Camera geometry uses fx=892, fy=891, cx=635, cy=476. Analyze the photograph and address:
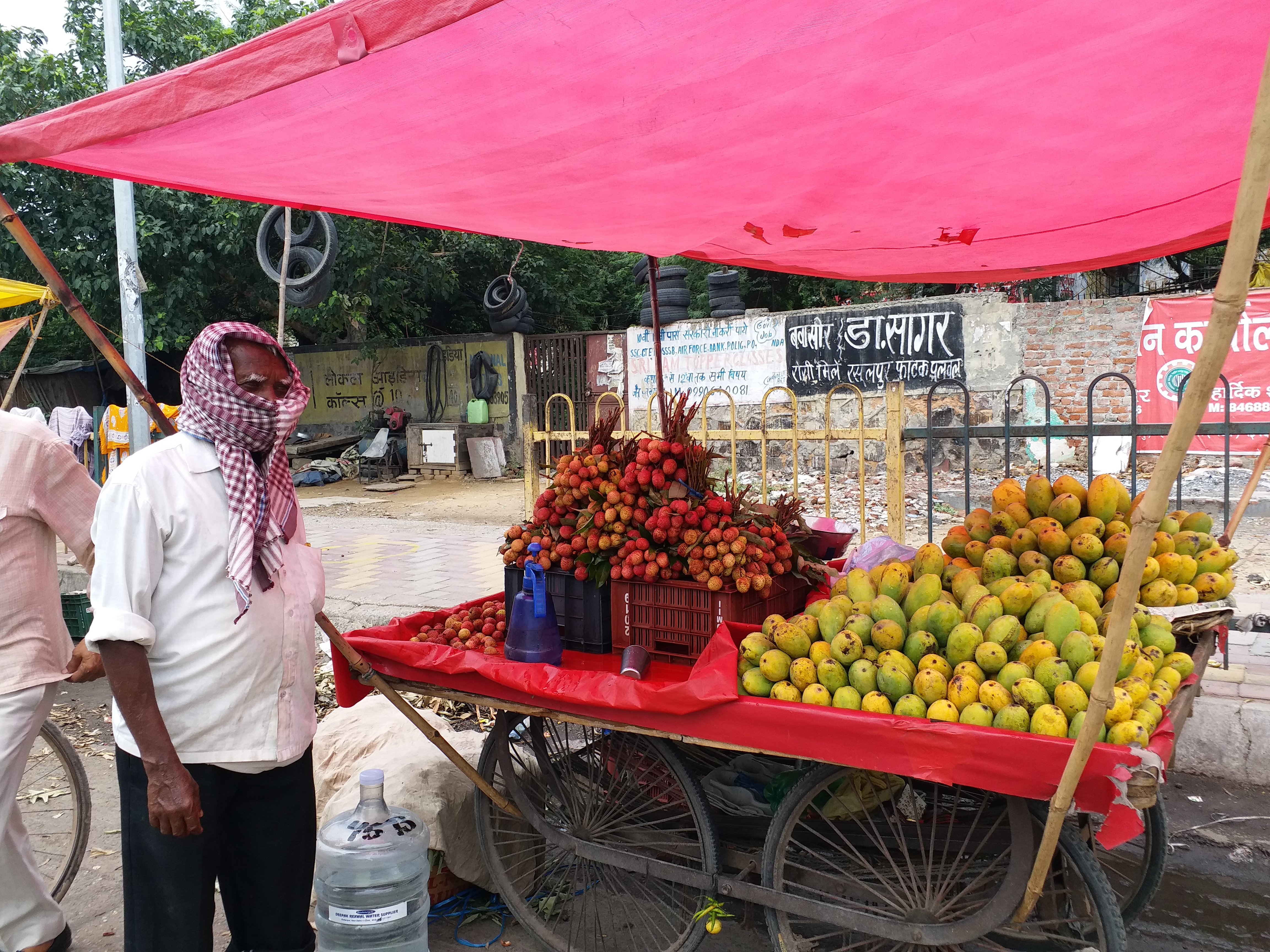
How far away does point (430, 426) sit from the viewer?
16578 millimetres

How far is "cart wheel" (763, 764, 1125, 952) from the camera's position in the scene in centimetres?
229

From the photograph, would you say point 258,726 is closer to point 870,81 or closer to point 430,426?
point 870,81

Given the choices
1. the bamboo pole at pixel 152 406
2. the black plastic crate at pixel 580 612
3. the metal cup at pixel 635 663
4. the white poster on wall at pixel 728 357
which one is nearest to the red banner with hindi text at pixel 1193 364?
the white poster on wall at pixel 728 357

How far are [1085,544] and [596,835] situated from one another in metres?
1.88

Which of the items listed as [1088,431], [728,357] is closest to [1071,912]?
[1088,431]

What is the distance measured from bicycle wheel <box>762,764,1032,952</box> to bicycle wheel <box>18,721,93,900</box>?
2244 mm

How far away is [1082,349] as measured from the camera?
436 inches

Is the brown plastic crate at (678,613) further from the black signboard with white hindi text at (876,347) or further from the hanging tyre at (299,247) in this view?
the black signboard with white hindi text at (876,347)

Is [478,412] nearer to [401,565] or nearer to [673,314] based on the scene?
[673,314]

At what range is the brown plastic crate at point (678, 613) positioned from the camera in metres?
2.93

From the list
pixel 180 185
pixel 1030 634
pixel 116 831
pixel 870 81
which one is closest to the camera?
pixel 870 81

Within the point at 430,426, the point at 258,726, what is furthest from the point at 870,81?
the point at 430,426

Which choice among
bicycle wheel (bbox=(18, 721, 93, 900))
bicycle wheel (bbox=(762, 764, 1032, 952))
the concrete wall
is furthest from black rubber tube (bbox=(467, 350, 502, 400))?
bicycle wheel (bbox=(762, 764, 1032, 952))

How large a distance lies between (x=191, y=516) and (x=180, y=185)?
4.60 feet
